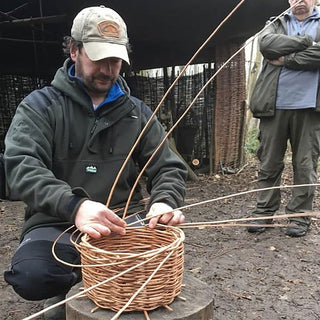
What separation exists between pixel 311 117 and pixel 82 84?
72.4 inches

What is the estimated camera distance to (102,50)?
5.54 feet

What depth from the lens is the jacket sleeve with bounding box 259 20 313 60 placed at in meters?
2.88

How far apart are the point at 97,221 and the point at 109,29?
831mm

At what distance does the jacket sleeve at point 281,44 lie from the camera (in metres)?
2.88

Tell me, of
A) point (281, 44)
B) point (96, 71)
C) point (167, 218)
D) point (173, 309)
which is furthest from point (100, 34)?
point (281, 44)

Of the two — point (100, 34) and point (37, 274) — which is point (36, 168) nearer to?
point (37, 274)

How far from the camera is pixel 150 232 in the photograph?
58.2 inches

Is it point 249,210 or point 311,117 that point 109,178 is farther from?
point 249,210

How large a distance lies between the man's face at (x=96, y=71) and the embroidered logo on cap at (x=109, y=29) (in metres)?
0.10

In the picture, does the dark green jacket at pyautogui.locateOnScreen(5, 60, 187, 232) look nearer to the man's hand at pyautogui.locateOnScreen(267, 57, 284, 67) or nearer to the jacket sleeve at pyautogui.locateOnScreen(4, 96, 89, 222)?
the jacket sleeve at pyautogui.locateOnScreen(4, 96, 89, 222)

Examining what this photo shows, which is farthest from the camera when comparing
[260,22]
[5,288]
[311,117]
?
[260,22]

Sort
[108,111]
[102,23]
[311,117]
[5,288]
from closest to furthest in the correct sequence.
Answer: [102,23] → [108,111] → [5,288] → [311,117]

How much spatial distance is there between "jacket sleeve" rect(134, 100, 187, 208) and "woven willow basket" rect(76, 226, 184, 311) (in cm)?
33

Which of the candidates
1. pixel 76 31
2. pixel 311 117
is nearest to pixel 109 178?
pixel 76 31
